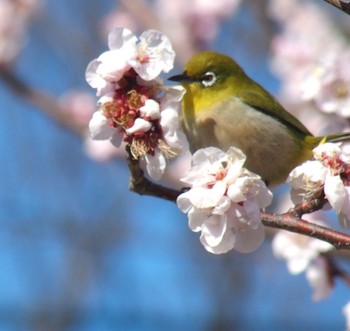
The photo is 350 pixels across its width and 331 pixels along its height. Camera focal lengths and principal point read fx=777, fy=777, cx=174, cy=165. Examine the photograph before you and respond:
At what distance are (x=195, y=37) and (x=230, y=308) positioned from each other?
426 cm

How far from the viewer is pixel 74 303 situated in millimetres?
8891

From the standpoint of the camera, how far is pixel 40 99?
4.20 meters

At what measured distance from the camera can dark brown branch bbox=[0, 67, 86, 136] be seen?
Result: 4160 millimetres

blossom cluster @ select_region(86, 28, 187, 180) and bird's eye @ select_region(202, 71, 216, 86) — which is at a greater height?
bird's eye @ select_region(202, 71, 216, 86)

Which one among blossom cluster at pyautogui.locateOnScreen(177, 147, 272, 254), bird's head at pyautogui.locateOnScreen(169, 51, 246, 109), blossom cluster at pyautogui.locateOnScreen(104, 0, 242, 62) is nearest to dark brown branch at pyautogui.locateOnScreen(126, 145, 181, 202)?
blossom cluster at pyautogui.locateOnScreen(177, 147, 272, 254)

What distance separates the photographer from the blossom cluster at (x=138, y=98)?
169 cm

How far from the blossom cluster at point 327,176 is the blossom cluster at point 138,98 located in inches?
11.1

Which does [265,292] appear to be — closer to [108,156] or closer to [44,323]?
[44,323]

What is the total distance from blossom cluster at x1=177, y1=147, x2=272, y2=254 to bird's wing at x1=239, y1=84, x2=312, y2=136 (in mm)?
964

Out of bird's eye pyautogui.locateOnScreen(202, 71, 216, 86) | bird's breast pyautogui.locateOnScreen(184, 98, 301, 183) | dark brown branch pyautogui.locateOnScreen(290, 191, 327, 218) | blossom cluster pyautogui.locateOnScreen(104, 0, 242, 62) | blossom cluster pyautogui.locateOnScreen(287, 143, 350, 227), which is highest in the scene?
blossom cluster pyautogui.locateOnScreen(104, 0, 242, 62)

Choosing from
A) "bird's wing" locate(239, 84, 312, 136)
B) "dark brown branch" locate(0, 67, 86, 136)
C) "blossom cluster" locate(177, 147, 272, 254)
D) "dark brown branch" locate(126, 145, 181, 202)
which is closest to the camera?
"blossom cluster" locate(177, 147, 272, 254)

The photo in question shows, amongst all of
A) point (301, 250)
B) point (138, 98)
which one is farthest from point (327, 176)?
point (301, 250)

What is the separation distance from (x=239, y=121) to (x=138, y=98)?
0.89m

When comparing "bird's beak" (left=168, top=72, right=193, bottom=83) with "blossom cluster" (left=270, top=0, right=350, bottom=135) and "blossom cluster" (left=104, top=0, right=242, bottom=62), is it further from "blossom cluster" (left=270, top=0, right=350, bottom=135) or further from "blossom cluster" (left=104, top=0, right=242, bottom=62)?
"blossom cluster" (left=104, top=0, right=242, bottom=62)
